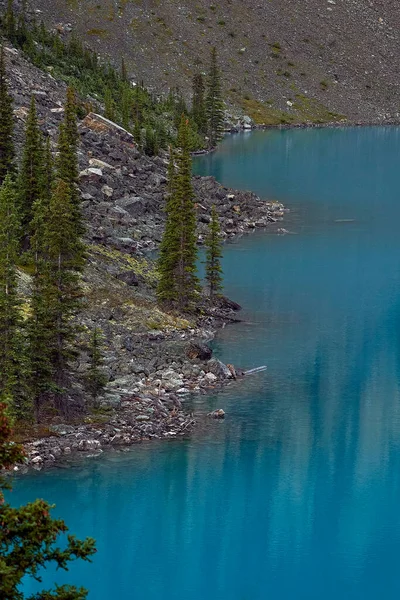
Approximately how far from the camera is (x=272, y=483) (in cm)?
5756

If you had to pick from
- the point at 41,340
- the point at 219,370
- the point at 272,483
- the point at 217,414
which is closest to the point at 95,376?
the point at 41,340

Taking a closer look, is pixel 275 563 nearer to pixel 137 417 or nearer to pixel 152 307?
pixel 137 417

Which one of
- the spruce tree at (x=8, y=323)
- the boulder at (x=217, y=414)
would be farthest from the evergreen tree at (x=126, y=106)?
the spruce tree at (x=8, y=323)

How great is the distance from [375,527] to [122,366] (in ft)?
71.3

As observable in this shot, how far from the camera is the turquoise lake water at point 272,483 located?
49094 mm

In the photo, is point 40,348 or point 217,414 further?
point 217,414

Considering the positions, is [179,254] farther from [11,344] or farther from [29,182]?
[11,344]

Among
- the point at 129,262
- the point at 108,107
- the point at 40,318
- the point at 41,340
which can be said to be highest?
the point at 108,107

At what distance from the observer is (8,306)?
57.5 metres

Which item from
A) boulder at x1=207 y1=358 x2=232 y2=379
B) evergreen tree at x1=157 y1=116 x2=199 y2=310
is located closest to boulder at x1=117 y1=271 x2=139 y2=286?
evergreen tree at x1=157 y1=116 x2=199 y2=310

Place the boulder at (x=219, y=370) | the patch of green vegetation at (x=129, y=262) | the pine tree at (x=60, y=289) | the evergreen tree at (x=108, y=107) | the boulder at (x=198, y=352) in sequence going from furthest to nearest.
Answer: the evergreen tree at (x=108, y=107), the patch of green vegetation at (x=129, y=262), the boulder at (x=198, y=352), the boulder at (x=219, y=370), the pine tree at (x=60, y=289)

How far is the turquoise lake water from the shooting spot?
161 ft

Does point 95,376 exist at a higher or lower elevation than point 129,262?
lower

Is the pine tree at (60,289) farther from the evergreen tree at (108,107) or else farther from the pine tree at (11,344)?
the evergreen tree at (108,107)
